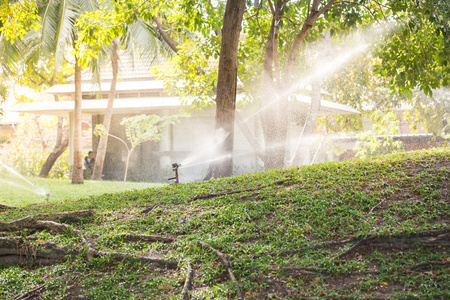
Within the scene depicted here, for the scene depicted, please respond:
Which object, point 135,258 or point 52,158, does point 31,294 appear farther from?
point 52,158

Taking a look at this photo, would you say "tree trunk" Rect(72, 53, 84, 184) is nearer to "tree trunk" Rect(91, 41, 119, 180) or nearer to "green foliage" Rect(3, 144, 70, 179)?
"tree trunk" Rect(91, 41, 119, 180)

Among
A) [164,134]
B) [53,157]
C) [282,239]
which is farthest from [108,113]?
[282,239]

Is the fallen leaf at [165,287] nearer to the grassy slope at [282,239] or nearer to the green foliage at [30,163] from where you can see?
the grassy slope at [282,239]

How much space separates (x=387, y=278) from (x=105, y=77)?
59.5 ft

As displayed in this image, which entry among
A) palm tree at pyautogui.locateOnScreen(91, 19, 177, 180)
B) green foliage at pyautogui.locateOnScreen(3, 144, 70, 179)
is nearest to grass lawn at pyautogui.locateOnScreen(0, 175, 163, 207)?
palm tree at pyautogui.locateOnScreen(91, 19, 177, 180)

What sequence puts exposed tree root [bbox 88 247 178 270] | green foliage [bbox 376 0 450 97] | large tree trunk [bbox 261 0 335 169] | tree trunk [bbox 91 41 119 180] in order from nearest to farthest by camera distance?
exposed tree root [bbox 88 247 178 270] → green foliage [bbox 376 0 450 97] → large tree trunk [bbox 261 0 335 169] → tree trunk [bbox 91 41 119 180]

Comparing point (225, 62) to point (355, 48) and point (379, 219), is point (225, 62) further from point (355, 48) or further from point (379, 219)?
point (355, 48)

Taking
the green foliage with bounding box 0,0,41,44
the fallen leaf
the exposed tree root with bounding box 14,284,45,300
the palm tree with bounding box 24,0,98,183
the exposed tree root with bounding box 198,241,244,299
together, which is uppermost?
the palm tree with bounding box 24,0,98,183

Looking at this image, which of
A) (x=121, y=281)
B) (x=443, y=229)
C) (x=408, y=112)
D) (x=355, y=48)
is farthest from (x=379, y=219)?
(x=408, y=112)

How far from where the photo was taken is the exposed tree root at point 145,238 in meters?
4.32

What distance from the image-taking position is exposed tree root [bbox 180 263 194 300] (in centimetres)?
332

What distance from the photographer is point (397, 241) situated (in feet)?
12.1

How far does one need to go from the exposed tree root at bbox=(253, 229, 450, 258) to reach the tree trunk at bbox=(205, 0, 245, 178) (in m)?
4.25

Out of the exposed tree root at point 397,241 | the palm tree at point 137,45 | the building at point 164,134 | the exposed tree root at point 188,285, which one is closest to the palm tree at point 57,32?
the palm tree at point 137,45
